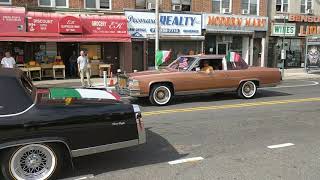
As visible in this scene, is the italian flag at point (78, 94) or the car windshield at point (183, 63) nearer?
the italian flag at point (78, 94)

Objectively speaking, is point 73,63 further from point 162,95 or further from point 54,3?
point 162,95

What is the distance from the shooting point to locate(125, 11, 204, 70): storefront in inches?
914

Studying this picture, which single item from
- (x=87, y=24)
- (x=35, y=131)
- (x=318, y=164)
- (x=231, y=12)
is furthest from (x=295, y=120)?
(x=231, y=12)

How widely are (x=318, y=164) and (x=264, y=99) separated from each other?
725 cm

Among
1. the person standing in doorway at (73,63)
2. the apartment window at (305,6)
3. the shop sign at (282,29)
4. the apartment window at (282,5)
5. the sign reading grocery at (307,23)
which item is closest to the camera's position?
the person standing in doorway at (73,63)

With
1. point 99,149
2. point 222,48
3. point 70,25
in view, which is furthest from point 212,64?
point 222,48

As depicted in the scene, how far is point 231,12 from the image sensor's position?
26484mm

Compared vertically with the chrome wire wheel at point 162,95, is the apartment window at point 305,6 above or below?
above

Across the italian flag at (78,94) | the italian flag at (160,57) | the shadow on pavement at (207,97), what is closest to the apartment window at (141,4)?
the italian flag at (160,57)

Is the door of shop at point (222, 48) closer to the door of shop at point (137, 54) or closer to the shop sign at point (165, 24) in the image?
the shop sign at point (165, 24)

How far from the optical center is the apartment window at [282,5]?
2853cm

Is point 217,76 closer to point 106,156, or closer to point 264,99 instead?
point 264,99

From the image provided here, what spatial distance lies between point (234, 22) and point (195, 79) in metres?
15.0

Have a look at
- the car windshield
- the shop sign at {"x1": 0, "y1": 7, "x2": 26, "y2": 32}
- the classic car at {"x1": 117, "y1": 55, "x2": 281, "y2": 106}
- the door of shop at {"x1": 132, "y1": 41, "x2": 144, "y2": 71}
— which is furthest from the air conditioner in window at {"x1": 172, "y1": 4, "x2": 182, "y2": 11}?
the car windshield
